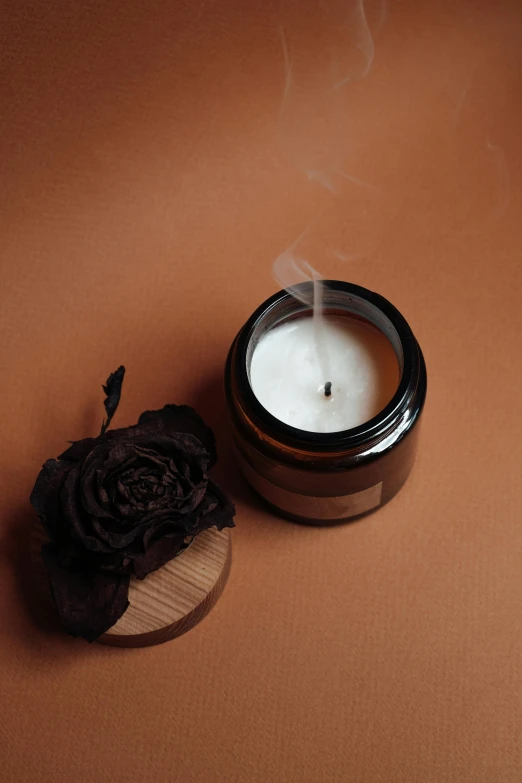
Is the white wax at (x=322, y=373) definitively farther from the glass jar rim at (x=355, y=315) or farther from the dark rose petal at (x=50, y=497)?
the dark rose petal at (x=50, y=497)

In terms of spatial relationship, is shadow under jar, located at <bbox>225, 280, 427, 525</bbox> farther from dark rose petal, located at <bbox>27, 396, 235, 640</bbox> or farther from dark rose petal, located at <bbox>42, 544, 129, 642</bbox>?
dark rose petal, located at <bbox>42, 544, 129, 642</bbox>

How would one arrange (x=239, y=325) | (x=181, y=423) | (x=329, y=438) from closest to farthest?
(x=329, y=438) < (x=181, y=423) < (x=239, y=325)

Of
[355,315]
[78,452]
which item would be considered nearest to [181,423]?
[78,452]

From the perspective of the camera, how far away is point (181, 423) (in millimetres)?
1021

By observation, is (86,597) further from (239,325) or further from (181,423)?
(239,325)

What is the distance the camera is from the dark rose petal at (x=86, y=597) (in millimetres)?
949

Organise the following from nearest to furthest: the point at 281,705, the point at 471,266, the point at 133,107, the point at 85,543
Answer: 1. the point at 85,543
2. the point at 281,705
3. the point at 471,266
4. the point at 133,107

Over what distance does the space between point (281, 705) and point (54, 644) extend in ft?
0.85

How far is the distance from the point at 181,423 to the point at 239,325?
0.26 meters

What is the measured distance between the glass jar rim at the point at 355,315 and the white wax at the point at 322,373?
2 centimetres

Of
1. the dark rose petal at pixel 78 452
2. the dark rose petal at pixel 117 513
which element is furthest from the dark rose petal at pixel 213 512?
the dark rose petal at pixel 78 452

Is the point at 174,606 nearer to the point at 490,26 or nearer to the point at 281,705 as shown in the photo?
the point at 281,705

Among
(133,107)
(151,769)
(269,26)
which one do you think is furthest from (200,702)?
(269,26)

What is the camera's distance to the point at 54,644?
107 cm
